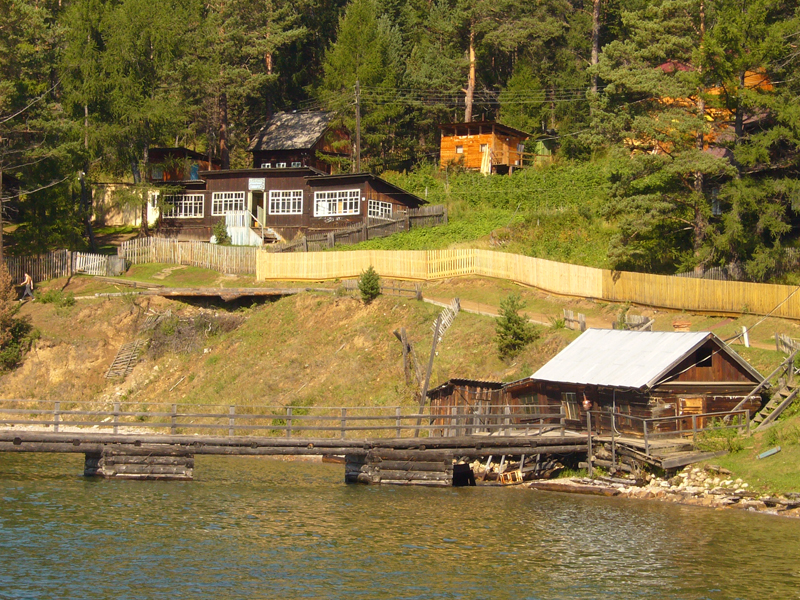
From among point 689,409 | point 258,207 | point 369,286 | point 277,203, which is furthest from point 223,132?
point 689,409

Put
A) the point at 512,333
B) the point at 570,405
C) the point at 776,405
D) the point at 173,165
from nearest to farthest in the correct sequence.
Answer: the point at 776,405, the point at 570,405, the point at 512,333, the point at 173,165

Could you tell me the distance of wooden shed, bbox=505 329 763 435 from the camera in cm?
3216

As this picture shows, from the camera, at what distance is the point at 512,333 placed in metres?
41.2

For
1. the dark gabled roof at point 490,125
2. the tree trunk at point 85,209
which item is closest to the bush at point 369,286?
the tree trunk at point 85,209

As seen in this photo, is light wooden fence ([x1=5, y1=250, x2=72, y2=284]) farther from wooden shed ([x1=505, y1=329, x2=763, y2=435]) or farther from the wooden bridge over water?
wooden shed ([x1=505, y1=329, x2=763, y2=435])

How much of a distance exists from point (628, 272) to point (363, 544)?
27791 mm

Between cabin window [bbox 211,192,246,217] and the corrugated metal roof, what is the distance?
38267 mm

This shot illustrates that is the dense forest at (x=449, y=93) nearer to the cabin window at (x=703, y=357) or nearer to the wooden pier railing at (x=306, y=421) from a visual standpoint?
the cabin window at (x=703, y=357)

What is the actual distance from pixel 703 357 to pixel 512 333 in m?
10.1

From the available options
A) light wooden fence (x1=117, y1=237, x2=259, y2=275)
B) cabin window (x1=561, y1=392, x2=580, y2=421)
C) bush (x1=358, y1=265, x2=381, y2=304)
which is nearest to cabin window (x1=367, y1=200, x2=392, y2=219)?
light wooden fence (x1=117, y1=237, x2=259, y2=275)

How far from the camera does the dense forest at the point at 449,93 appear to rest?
4531 cm

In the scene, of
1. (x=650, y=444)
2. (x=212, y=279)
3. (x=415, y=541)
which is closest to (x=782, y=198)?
(x=650, y=444)

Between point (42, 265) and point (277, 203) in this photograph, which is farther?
point (277, 203)

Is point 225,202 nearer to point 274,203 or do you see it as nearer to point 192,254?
point 274,203
